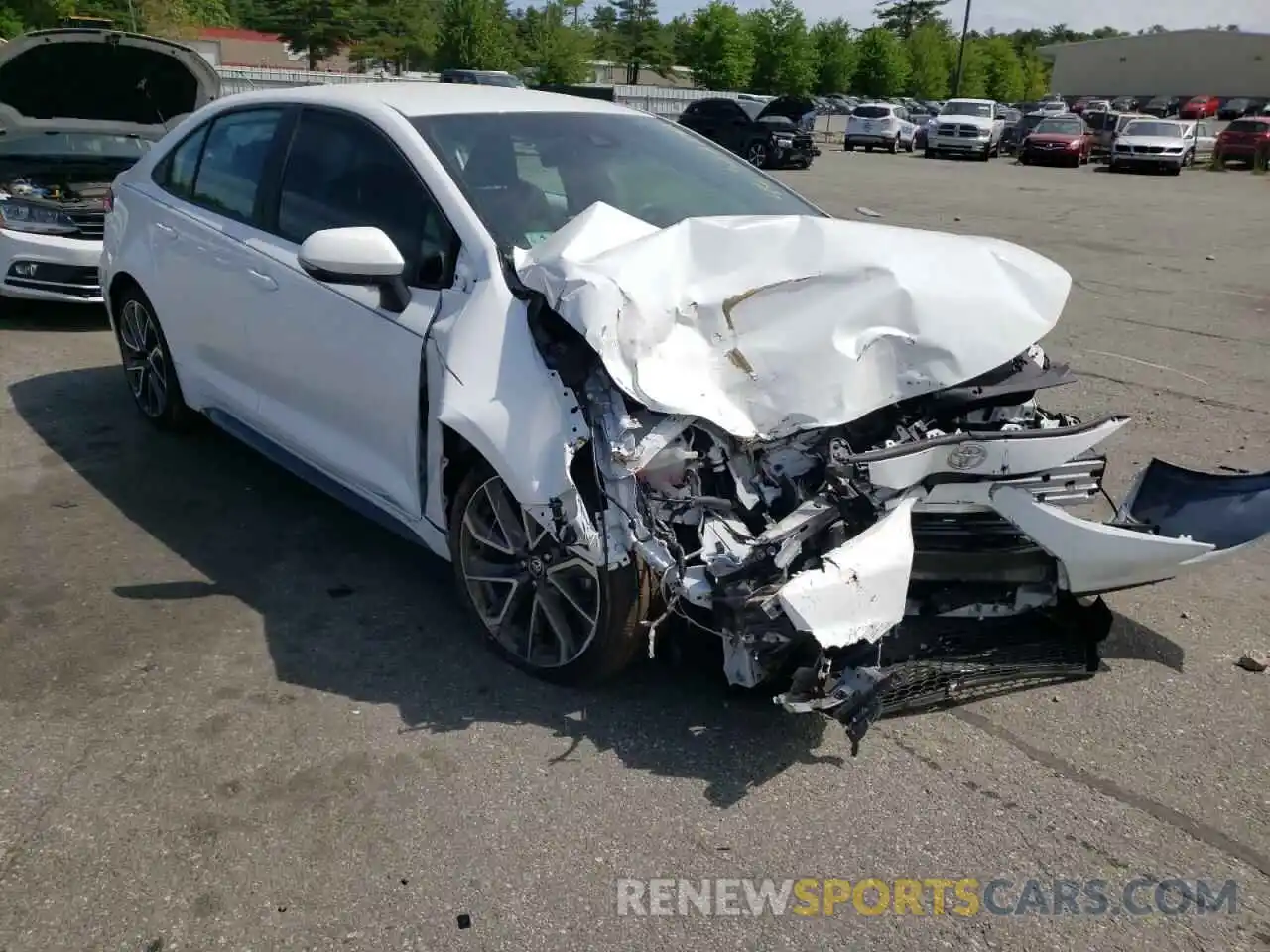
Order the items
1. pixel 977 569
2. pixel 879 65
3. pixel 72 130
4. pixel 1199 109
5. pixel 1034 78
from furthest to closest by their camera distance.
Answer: pixel 1034 78 → pixel 879 65 → pixel 1199 109 → pixel 72 130 → pixel 977 569

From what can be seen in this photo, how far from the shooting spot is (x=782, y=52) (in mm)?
71188

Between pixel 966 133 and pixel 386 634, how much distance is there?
35366 millimetres

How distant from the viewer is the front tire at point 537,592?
3.28 metres

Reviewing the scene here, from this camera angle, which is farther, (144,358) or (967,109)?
(967,109)

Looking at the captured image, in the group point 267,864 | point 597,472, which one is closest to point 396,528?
point 597,472

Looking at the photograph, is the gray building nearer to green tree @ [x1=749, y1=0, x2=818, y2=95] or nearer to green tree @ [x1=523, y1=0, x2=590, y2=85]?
green tree @ [x1=749, y1=0, x2=818, y2=95]

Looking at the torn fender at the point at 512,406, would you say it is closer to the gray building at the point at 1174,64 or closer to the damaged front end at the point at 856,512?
the damaged front end at the point at 856,512

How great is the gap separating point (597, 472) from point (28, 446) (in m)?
4.04

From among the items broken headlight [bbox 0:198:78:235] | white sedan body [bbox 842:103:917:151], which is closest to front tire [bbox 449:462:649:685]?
broken headlight [bbox 0:198:78:235]

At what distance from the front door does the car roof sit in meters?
0.11

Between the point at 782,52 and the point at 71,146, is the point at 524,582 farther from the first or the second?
the point at 782,52

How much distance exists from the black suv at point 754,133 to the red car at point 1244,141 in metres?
14.1

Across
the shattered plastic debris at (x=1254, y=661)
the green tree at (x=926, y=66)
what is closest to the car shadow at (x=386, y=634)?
the shattered plastic debris at (x=1254, y=661)

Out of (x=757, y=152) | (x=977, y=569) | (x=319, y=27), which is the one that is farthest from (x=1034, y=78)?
(x=977, y=569)
